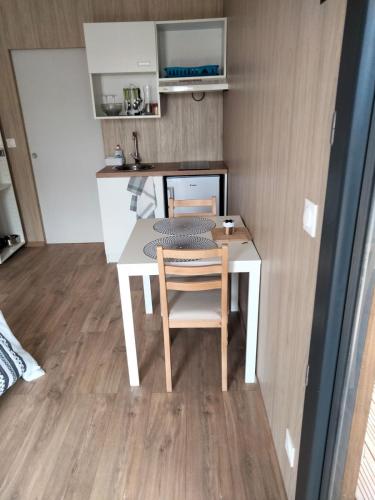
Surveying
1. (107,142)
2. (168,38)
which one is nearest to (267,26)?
(168,38)

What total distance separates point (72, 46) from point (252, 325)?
3309 millimetres

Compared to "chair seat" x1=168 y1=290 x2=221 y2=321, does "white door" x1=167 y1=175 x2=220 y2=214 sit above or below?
above

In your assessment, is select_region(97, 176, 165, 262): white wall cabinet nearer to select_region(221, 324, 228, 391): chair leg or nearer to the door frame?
select_region(221, 324, 228, 391): chair leg

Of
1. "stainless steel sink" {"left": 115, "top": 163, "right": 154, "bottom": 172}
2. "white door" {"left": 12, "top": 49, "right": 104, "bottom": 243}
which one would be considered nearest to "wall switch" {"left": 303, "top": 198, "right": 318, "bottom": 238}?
"stainless steel sink" {"left": 115, "top": 163, "right": 154, "bottom": 172}

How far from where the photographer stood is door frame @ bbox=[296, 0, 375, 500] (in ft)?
2.44

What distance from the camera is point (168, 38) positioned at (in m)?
3.49

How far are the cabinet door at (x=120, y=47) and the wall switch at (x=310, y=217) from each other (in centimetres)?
272

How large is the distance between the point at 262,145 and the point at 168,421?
145cm

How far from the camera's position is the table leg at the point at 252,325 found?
1827mm

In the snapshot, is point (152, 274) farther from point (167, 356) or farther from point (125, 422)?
point (125, 422)

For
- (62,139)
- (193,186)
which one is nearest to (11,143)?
(62,139)

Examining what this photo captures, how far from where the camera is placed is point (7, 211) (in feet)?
13.2

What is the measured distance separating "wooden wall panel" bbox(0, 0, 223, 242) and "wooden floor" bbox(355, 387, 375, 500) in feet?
10.9

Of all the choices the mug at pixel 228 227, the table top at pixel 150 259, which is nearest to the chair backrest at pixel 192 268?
the table top at pixel 150 259
